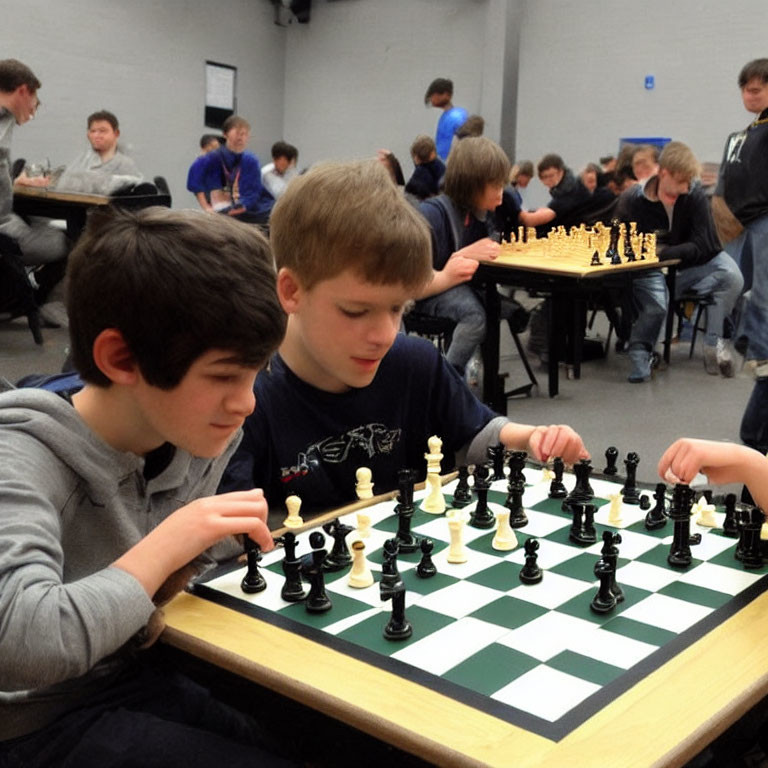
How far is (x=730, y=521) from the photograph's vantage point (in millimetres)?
1635

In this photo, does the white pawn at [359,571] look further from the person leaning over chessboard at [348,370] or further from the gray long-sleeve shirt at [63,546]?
the person leaning over chessboard at [348,370]

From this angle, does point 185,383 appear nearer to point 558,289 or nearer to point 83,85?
point 558,289

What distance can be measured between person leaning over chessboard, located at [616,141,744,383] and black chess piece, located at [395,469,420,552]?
5083mm

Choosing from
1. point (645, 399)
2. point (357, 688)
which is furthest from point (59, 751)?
point (645, 399)

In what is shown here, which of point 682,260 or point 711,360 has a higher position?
point 682,260

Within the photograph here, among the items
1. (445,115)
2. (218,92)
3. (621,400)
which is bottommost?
(621,400)

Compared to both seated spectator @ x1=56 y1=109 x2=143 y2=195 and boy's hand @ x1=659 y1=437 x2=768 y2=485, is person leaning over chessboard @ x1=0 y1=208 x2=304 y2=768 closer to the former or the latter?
boy's hand @ x1=659 y1=437 x2=768 y2=485

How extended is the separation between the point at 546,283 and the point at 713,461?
13.2ft

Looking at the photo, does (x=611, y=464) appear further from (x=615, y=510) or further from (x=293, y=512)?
(x=293, y=512)

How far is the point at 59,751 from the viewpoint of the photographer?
1.25 meters

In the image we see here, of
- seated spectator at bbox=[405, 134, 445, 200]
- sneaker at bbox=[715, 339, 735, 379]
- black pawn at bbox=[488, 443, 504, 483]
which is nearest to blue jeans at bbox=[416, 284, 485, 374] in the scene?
sneaker at bbox=[715, 339, 735, 379]

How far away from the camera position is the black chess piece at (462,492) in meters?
1.76

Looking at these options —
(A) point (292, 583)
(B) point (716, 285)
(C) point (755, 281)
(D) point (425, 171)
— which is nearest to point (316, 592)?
(A) point (292, 583)

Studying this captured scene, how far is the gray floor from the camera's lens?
5.06 metres
